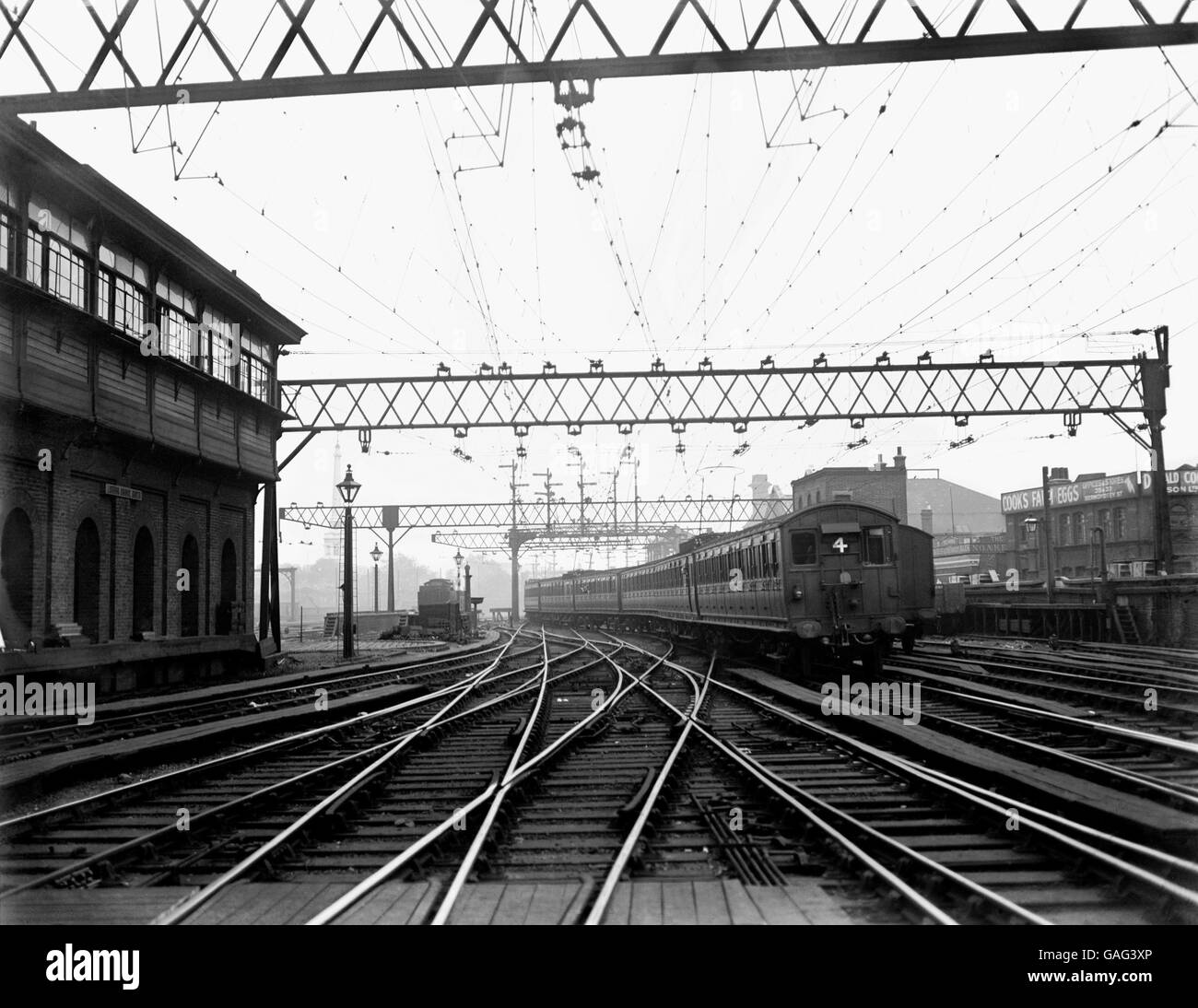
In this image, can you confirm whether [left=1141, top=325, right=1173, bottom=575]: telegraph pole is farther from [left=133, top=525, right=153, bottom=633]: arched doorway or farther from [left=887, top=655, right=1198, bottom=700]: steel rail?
[left=133, top=525, right=153, bottom=633]: arched doorway

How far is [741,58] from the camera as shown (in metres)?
7.96

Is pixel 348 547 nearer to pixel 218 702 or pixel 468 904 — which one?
pixel 218 702

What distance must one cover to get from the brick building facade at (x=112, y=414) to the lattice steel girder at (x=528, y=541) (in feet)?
115

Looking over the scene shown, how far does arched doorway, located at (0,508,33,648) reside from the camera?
49.5 feet

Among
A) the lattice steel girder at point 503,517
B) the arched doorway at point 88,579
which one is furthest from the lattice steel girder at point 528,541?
the arched doorway at point 88,579

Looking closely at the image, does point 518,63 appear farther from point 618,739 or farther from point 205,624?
point 205,624

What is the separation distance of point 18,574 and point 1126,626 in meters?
28.0


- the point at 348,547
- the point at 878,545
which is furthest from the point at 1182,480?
the point at 348,547

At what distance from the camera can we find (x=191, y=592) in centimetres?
2225

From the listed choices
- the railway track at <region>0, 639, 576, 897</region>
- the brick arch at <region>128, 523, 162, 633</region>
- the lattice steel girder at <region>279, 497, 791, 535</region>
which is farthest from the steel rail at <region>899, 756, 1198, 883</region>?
the lattice steel girder at <region>279, 497, 791, 535</region>

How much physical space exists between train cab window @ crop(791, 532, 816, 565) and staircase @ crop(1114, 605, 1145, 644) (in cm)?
1454

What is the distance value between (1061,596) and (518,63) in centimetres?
2987

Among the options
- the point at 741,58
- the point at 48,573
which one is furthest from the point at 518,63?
the point at 48,573

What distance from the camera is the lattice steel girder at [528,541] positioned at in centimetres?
6088
